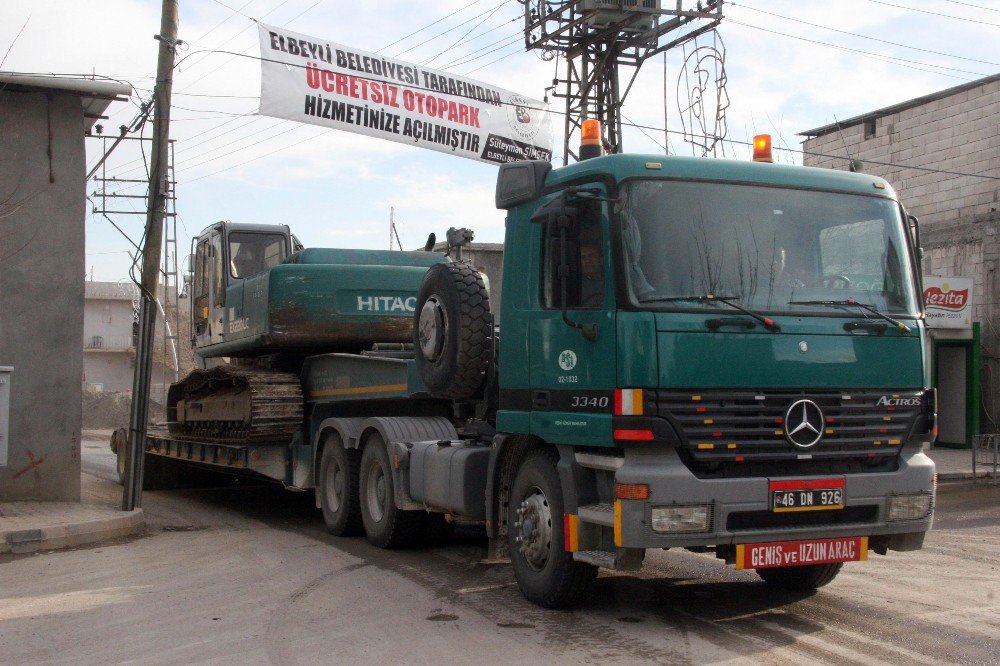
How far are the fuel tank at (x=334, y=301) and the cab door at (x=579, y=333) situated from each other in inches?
176

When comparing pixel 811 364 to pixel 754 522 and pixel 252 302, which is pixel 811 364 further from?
pixel 252 302

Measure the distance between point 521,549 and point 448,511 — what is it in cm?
129

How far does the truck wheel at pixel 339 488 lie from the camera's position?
409 inches

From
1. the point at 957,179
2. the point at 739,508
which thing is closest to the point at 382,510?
the point at 739,508

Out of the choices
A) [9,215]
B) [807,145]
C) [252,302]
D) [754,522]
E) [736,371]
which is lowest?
[754,522]

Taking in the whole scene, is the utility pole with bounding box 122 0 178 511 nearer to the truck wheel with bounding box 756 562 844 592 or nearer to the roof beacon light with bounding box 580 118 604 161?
the roof beacon light with bounding box 580 118 604 161

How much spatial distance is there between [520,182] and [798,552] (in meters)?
3.21

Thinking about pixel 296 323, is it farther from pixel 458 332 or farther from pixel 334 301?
pixel 458 332

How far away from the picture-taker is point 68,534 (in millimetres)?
10070

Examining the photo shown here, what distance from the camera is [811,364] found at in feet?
21.1

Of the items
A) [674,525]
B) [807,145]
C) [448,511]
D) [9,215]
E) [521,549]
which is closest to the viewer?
[674,525]

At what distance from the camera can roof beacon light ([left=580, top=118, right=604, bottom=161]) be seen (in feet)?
24.7

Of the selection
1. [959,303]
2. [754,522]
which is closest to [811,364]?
[754,522]

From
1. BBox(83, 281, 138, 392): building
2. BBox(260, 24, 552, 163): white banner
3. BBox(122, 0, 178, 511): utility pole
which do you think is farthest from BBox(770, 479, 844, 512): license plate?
BBox(83, 281, 138, 392): building
